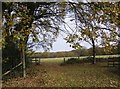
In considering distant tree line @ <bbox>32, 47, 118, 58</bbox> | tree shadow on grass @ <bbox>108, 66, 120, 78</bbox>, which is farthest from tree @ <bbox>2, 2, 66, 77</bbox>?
tree shadow on grass @ <bbox>108, 66, 120, 78</bbox>

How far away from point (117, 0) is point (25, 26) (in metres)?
3.68

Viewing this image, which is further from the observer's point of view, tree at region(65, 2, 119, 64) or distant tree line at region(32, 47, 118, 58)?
distant tree line at region(32, 47, 118, 58)

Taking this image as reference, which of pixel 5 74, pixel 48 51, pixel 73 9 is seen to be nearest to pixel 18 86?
pixel 5 74

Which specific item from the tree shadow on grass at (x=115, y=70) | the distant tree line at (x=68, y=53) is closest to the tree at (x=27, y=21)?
the distant tree line at (x=68, y=53)

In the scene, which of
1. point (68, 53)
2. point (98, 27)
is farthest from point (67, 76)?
point (98, 27)

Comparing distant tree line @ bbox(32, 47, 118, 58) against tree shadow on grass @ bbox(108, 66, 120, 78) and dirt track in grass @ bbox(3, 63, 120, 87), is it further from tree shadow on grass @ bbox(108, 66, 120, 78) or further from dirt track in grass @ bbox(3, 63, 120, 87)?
tree shadow on grass @ bbox(108, 66, 120, 78)

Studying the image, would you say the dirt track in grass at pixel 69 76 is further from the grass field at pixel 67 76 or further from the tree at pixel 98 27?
the tree at pixel 98 27

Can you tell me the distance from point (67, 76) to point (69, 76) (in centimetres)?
17

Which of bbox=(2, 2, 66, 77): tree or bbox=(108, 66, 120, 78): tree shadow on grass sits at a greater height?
bbox=(2, 2, 66, 77): tree

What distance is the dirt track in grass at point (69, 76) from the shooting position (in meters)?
14.6

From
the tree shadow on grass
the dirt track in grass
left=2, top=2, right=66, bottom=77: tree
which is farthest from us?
the tree shadow on grass

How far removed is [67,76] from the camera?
1728 cm

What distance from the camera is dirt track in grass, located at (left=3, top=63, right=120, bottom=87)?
1455 centimetres

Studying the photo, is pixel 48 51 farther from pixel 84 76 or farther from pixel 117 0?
pixel 117 0
